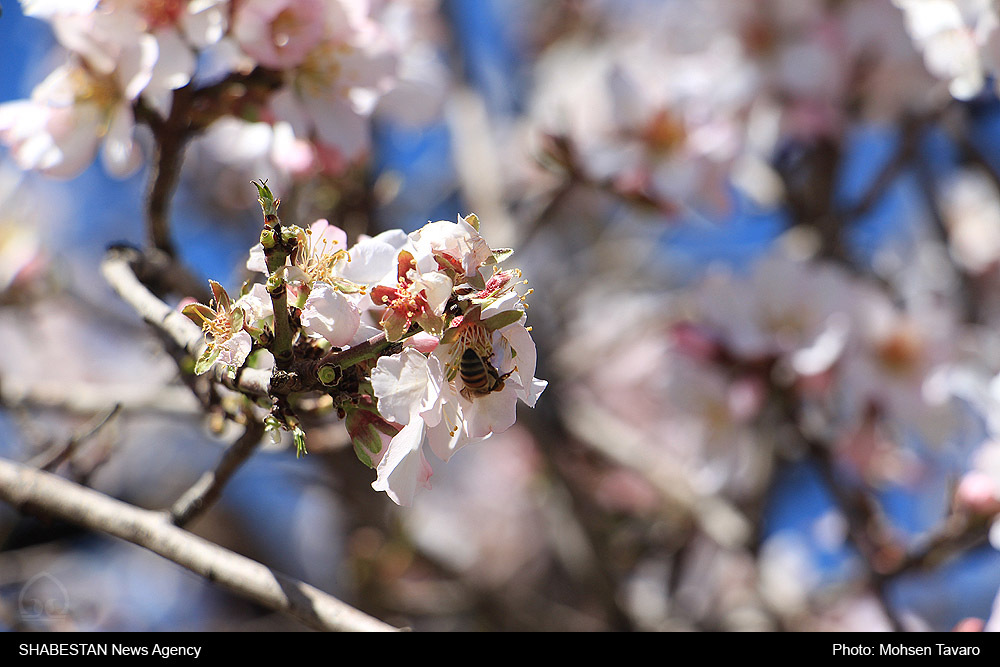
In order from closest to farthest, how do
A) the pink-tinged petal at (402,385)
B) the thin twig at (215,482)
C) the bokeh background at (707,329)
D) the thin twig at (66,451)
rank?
the pink-tinged petal at (402,385), the thin twig at (215,482), the thin twig at (66,451), the bokeh background at (707,329)

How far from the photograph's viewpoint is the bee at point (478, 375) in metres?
0.62

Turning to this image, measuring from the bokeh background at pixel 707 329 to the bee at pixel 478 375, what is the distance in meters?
0.39

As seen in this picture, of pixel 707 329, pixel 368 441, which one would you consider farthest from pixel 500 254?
pixel 707 329

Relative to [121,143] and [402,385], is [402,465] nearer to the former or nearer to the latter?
[402,385]

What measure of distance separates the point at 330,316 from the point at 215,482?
0.24 meters

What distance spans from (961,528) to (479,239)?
38.4 inches

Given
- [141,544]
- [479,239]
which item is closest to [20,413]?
[141,544]

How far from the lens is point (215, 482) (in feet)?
2.37

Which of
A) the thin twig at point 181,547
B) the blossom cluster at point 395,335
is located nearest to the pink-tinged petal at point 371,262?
the blossom cluster at point 395,335

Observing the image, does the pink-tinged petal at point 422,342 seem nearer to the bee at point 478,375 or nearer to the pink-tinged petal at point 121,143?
the bee at point 478,375

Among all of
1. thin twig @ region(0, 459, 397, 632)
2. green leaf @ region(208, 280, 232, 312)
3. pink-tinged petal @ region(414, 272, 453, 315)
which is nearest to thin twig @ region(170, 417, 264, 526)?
thin twig @ region(0, 459, 397, 632)
